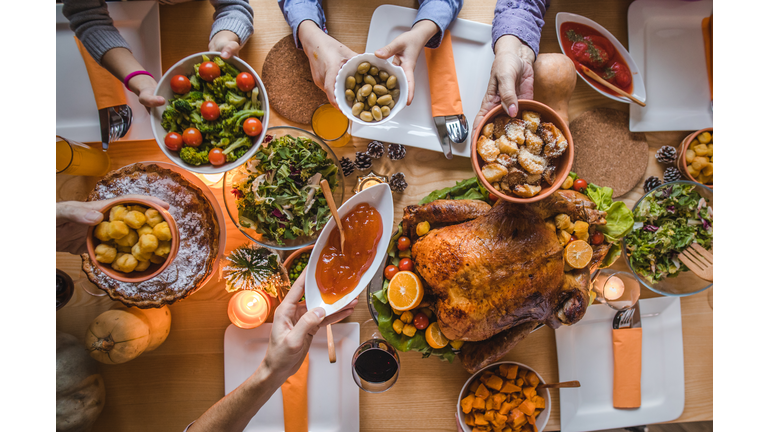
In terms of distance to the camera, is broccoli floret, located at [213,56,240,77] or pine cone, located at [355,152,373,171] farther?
pine cone, located at [355,152,373,171]

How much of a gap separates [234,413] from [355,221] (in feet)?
2.88

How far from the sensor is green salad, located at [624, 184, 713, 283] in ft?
5.60

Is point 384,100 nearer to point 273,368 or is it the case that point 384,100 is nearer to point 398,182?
point 398,182

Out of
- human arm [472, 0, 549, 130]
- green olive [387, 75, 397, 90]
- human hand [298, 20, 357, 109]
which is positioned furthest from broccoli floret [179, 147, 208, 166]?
human arm [472, 0, 549, 130]

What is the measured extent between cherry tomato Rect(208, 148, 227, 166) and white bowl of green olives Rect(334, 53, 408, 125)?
51 cm

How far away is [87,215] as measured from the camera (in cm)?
108

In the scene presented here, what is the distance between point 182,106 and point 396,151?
0.93 meters

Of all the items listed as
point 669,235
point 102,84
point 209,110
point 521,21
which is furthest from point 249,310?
point 669,235

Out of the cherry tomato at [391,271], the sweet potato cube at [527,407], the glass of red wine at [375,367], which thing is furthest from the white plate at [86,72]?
the sweet potato cube at [527,407]

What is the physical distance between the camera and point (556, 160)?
1246mm

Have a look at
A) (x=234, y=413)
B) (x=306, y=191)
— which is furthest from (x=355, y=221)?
(x=234, y=413)

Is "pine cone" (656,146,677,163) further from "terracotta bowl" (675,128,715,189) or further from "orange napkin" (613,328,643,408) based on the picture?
"orange napkin" (613,328,643,408)

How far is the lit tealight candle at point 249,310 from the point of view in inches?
66.0

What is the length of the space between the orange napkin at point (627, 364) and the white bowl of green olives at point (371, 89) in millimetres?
1555
